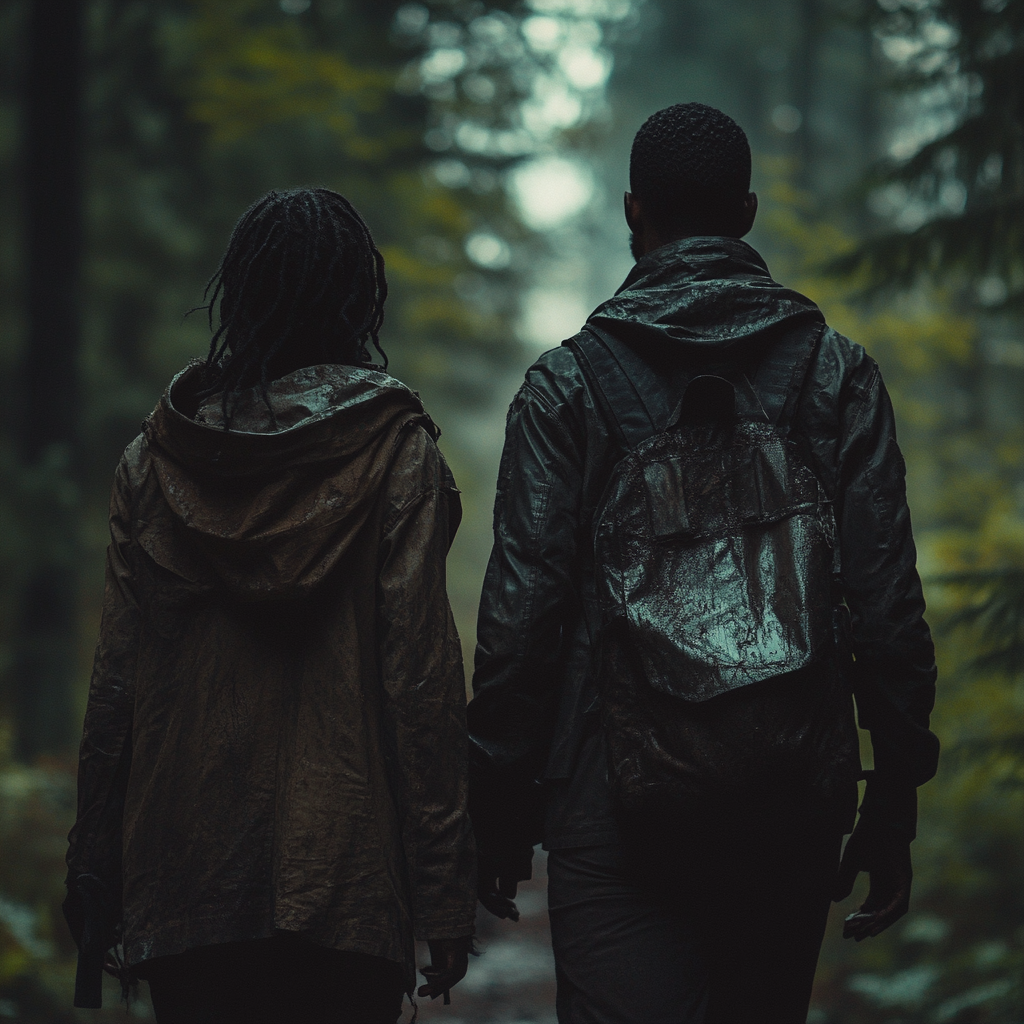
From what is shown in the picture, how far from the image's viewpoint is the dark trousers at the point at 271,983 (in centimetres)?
245

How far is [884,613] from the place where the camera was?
2.67 metres

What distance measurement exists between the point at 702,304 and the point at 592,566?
2.19ft

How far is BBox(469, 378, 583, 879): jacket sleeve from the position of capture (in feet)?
8.79

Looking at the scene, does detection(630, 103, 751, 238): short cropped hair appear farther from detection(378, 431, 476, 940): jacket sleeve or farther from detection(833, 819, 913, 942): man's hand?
detection(833, 819, 913, 942): man's hand

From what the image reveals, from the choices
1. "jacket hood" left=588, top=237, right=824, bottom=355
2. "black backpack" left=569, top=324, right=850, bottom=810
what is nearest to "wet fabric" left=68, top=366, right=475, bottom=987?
"black backpack" left=569, top=324, right=850, bottom=810

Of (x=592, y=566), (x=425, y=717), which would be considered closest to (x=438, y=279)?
(x=592, y=566)

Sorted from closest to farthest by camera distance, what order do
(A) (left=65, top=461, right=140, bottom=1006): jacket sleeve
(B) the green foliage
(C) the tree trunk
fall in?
(A) (left=65, top=461, right=140, bottom=1006): jacket sleeve
(B) the green foliage
(C) the tree trunk

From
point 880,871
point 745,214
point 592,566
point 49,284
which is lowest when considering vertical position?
point 880,871

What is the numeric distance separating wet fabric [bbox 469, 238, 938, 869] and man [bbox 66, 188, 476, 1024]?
180mm

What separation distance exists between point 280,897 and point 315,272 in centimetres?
138

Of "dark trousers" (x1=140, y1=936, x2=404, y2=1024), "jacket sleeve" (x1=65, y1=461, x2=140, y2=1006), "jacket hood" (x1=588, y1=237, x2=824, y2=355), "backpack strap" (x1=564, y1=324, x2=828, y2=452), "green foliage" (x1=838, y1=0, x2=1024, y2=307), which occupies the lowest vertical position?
"dark trousers" (x1=140, y1=936, x2=404, y2=1024)

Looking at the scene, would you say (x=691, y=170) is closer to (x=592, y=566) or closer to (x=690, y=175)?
(x=690, y=175)

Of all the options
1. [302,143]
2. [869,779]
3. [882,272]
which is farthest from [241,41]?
[869,779]

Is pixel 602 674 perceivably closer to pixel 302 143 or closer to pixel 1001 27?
pixel 1001 27
